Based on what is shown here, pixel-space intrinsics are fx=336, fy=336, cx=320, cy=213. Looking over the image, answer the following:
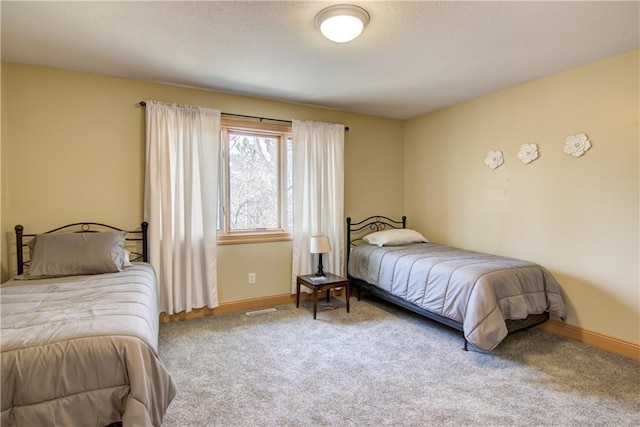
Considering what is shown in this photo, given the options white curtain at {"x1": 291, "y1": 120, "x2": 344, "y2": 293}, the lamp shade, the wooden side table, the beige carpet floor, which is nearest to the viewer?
the beige carpet floor

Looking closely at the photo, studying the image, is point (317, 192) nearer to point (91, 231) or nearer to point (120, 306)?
point (91, 231)

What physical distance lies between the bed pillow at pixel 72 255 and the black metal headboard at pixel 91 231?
0.61ft

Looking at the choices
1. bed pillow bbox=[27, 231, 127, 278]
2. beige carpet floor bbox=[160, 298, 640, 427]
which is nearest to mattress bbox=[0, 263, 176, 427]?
beige carpet floor bbox=[160, 298, 640, 427]

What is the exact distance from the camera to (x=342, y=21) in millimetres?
2123

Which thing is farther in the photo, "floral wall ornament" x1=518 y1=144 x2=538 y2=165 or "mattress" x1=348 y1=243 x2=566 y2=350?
"floral wall ornament" x1=518 y1=144 x2=538 y2=165

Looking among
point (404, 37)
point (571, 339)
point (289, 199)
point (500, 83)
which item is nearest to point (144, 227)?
point (289, 199)

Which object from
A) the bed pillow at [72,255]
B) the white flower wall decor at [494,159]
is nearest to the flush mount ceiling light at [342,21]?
the white flower wall decor at [494,159]

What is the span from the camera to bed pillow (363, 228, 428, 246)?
417 cm

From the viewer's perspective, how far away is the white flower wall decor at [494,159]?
12.2 feet

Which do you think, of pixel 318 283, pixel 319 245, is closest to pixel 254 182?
pixel 319 245

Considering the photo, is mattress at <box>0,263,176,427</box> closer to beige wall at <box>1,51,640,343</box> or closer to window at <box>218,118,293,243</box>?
beige wall at <box>1,51,640,343</box>

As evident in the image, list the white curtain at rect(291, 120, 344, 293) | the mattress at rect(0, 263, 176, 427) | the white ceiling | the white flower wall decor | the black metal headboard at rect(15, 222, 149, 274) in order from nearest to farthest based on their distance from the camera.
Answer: the mattress at rect(0, 263, 176, 427) → the white ceiling → the black metal headboard at rect(15, 222, 149, 274) → the white flower wall decor → the white curtain at rect(291, 120, 344, 293)

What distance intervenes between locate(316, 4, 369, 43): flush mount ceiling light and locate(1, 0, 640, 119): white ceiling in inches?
2.0

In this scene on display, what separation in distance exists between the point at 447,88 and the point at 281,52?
1905 mm
